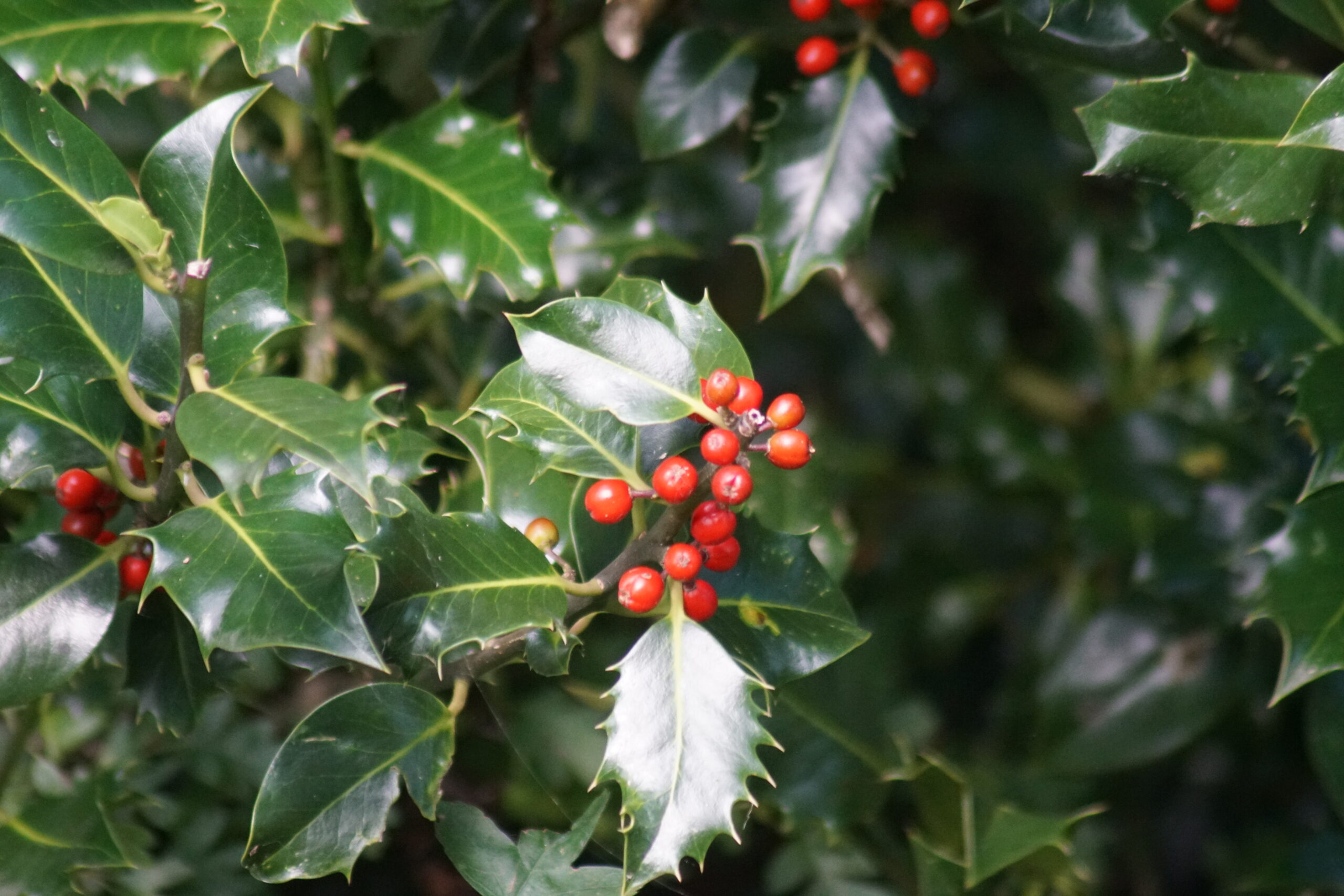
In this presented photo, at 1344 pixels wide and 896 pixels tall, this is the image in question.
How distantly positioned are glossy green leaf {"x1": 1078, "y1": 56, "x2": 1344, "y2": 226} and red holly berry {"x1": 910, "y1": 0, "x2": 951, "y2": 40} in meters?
0.25

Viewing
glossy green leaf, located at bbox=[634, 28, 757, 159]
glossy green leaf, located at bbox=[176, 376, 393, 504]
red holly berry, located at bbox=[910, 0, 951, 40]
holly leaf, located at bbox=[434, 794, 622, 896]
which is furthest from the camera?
glossy green leaf, located at bbox=[634, 28, 757, 159]

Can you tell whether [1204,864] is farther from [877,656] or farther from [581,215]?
[581,215]

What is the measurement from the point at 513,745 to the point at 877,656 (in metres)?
0.73

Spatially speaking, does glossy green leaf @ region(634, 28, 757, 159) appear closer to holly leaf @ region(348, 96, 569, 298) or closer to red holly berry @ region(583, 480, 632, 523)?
holly leaf @ region(348, 96, 569, 298)

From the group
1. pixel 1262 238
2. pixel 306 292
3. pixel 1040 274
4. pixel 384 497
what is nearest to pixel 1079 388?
pixel 1040 274

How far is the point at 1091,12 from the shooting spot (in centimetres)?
86

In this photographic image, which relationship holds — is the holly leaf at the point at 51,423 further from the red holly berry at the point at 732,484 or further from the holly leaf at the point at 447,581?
the red holly berry at the point at 732,484

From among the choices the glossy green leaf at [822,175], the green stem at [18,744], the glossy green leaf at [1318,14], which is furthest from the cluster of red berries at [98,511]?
the glossy green leaf at [1318,14]

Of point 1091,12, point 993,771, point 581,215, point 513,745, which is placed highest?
point 1091,12

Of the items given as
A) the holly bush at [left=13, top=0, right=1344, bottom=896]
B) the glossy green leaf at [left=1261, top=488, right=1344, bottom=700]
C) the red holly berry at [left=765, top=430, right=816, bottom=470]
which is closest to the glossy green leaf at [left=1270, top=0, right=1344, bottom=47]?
the holly bush at [left=13, top=0, right=1344, bottom=896]

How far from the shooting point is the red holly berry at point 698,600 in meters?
0.69

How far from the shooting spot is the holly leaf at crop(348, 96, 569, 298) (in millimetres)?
890

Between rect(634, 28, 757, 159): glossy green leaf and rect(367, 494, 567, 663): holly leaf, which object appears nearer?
rect(367, 494, 567, 663): holly leaf

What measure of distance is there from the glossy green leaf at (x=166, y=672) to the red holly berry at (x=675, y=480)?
42cm
